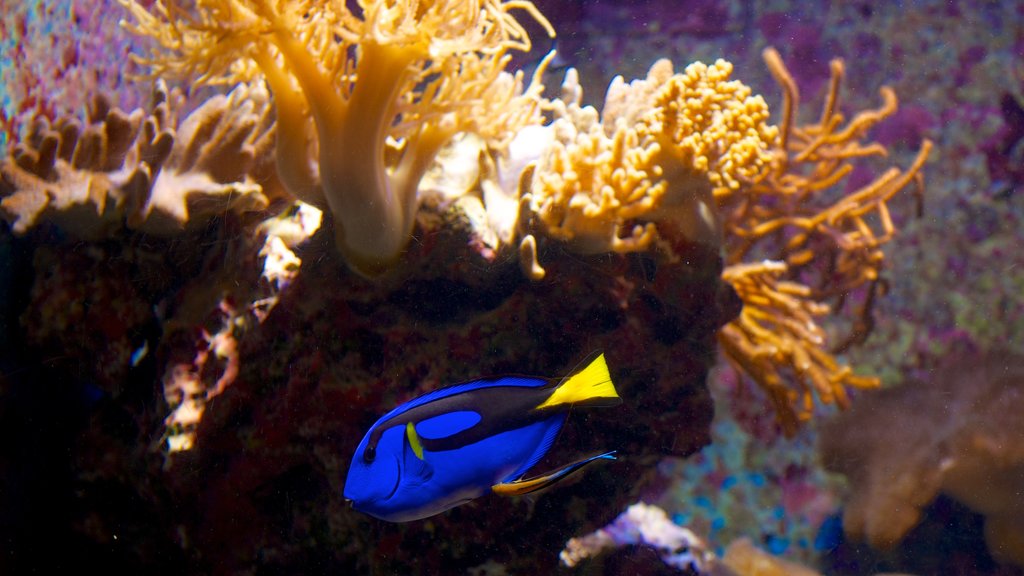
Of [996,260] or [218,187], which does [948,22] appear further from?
[218,187]

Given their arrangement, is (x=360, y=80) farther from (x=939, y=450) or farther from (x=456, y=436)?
(x=939, y=450)

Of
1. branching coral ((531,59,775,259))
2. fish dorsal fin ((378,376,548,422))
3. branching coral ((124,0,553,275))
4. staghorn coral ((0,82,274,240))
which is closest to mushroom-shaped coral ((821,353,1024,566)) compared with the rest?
branching coral ((531,59,775,259))

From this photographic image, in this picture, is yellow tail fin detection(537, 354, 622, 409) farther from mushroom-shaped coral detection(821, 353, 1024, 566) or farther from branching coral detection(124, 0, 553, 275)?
mushroom-shaped coral detection(821, 353, 1024, 566)

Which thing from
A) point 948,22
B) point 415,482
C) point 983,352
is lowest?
point 983,352

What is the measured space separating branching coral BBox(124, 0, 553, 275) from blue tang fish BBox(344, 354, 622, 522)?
83cm

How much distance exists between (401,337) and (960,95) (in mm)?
4902

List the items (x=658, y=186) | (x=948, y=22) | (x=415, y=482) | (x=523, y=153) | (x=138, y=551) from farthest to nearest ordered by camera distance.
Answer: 1. (x=948, y=22)
2. (x=138, y=551)
3. (x=523, y=153)
4. (x=658, y=186)
5. (x=415, y=482)

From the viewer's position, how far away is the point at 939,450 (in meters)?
4.39

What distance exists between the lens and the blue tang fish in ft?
4.13

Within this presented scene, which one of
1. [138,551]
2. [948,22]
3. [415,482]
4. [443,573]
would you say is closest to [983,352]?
[948,22]

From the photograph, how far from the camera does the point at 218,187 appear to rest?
207cm

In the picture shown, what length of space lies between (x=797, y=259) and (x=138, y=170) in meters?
3.02

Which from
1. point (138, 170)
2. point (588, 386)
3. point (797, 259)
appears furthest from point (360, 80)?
point (797, 259)

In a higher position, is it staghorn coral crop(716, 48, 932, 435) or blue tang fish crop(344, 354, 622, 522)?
blue tang fish crop(344, 354, 622, 522)
